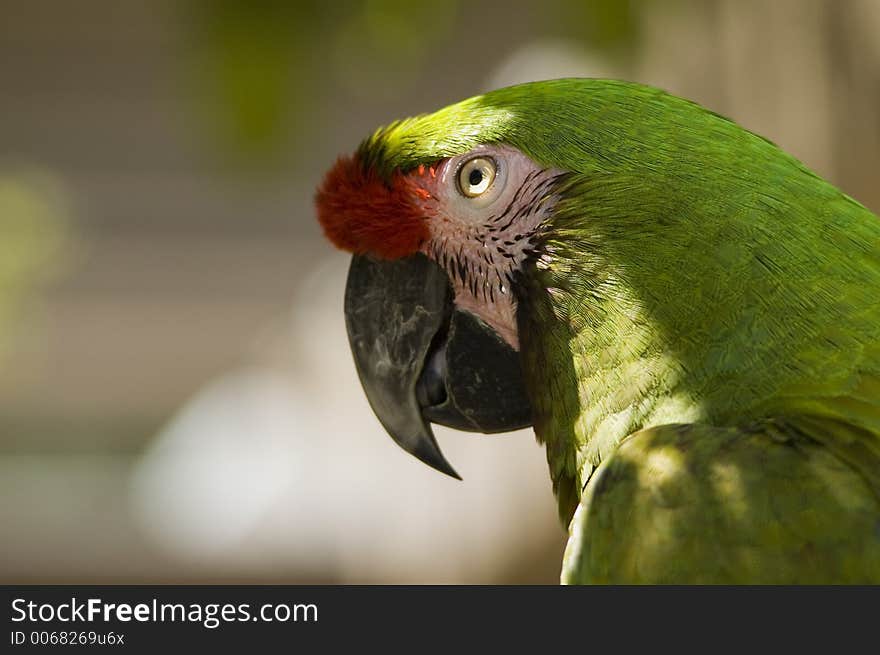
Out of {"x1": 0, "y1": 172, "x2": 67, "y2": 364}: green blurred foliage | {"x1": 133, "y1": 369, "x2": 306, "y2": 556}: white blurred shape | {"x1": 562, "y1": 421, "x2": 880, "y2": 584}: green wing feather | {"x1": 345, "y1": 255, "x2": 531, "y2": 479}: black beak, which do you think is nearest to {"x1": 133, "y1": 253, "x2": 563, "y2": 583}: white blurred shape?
{"x1": 133, "y1": 369, "x2": 306, "y2": 556}: white blurred shape

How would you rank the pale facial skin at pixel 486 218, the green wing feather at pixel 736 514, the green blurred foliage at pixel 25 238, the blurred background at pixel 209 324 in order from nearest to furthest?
the green wing feather at pixel 736 514
the pale facial skin at pixel 486 218
the blurred background at pixel 209 324
the green blurred foliage at pixel 25 238

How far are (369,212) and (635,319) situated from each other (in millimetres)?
419

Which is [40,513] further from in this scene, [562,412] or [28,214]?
[562,412]

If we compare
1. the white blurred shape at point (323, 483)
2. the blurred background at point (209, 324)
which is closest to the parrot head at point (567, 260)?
the blurred background at point (209, 324)

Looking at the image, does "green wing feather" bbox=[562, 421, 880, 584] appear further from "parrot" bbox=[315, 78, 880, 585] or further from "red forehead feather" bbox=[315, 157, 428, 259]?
"red forehead feather" bbox=[315, 157, 428, 259]

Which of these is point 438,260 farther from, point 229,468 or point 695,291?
point 229,468

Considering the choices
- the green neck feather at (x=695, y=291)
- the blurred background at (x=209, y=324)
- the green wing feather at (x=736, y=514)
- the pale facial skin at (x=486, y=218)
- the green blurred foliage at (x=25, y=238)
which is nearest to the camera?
the green wing feather at (x=736, y=514)

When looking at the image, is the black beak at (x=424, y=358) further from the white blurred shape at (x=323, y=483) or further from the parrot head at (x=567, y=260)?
the white blurred shape at (x=323, y=483)

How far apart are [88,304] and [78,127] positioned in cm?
99

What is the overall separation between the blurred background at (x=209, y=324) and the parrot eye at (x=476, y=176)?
118 centimetres

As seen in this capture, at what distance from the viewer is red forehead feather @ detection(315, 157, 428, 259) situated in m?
1.43

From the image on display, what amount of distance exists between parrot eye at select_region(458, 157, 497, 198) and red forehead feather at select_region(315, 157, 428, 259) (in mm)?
57

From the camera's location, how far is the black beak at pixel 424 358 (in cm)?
144
